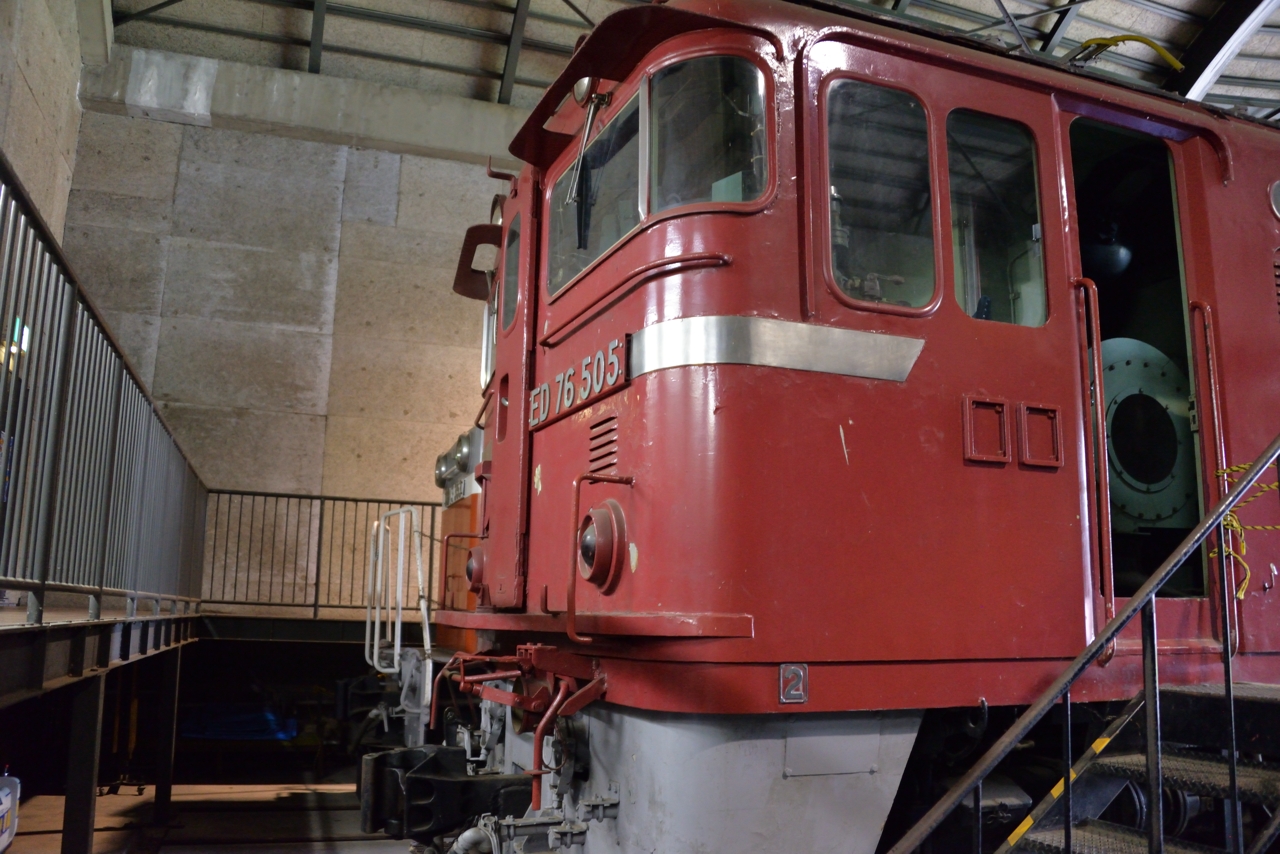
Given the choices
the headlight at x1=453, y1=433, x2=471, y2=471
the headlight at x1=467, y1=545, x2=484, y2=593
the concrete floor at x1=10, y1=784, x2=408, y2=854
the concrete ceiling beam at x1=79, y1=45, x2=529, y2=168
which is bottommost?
the concrete floor at x1=10, y1=784, x2=408, y2=854

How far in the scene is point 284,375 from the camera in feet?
36.4

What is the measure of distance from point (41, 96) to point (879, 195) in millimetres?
9136

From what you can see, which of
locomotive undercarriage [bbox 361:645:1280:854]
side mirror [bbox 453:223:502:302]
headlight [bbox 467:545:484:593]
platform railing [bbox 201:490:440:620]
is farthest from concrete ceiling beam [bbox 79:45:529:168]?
locomotive undercarriage [bbox 361:645:1280:854]

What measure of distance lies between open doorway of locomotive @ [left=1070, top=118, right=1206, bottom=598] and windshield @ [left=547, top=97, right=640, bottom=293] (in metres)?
1.85

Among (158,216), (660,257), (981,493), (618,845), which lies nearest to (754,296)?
(660,257)

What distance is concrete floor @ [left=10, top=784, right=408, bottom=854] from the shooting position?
6598 mm

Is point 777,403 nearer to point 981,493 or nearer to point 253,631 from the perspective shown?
point 981,493

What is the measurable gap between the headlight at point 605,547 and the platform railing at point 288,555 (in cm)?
742

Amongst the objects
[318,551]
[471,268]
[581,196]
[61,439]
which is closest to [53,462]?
[61,439]

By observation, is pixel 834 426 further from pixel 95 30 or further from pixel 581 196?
pixel 95 30

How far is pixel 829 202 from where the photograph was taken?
10.7ft

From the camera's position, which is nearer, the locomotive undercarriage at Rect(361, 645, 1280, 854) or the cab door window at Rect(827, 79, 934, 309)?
the locomotive undercarriage at Rect(361, 645, 1280, 854)

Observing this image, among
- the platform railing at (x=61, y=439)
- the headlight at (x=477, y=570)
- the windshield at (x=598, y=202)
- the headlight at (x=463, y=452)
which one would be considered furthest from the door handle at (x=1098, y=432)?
the headlight at (x=463, y=452)

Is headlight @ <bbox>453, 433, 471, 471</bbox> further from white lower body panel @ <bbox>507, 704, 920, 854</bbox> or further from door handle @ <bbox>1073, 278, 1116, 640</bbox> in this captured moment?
door handle @ <bbox>1073, 278, 1116, 640</bbox>
